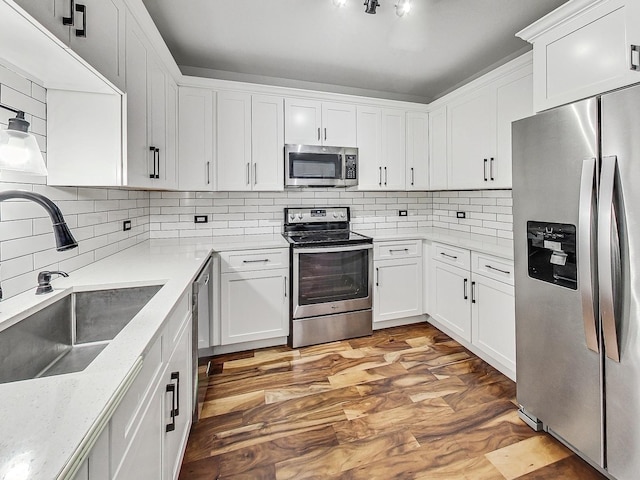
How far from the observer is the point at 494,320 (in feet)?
7.64

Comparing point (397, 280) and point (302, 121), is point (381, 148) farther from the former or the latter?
point (397, 280)

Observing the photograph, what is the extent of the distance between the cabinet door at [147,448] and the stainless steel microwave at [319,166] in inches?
85.1

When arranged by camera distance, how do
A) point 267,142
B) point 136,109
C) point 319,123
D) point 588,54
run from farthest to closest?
point 319,123 < point 267,142 < point 136,109 < point 588,54

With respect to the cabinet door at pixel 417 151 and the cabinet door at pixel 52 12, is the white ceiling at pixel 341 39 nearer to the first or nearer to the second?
the cabinet door at pixel 417 151

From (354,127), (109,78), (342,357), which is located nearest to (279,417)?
(342,357)

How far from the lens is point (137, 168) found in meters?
1.70

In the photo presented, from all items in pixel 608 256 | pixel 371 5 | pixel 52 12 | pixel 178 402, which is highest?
pixel 371 5

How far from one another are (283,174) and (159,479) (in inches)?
93.4

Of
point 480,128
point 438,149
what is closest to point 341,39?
point 480,128

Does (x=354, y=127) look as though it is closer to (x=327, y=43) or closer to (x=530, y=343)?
(x=327, y=43)

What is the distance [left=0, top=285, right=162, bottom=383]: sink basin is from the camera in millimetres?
1022

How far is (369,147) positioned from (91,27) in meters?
2.43

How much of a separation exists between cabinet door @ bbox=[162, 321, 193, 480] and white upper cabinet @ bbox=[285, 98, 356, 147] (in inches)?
80.3

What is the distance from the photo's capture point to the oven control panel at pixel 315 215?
322 centimetres
